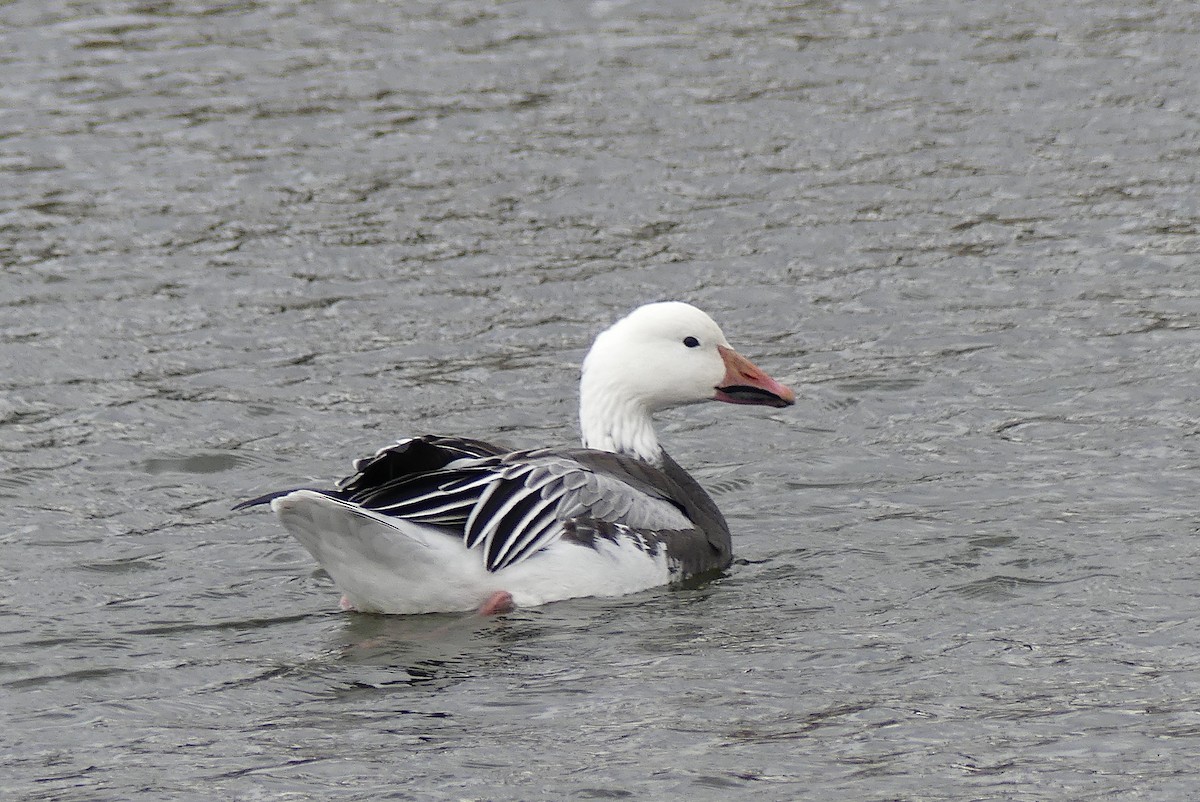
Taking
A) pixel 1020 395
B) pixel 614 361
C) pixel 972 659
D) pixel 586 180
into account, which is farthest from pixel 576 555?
pixel 586 180

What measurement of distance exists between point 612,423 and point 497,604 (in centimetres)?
145

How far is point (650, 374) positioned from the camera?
10.2 meters

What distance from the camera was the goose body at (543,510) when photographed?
900 cm

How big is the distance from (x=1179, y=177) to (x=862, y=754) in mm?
9700

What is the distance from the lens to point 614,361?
10.1 m

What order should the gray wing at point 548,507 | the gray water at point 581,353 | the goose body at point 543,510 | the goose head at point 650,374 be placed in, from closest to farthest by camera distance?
the gray water at point 581,353
the goose body at point 543,510
the gray wing at point 548,507
the goose head at point 650,374

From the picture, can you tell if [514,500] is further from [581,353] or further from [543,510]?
[581,353]

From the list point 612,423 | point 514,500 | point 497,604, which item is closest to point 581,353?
point 612,423

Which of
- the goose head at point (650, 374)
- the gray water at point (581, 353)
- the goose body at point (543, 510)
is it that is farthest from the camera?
the goose head at point (650, 374)

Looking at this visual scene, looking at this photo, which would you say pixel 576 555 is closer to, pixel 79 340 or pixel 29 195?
pixel 79 340

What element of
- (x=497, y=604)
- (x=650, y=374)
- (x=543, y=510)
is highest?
(x=650, y=374)

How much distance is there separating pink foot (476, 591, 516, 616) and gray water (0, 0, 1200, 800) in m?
0.10

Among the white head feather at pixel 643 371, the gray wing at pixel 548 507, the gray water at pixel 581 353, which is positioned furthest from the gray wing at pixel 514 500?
the white head feather at pixel 643 371

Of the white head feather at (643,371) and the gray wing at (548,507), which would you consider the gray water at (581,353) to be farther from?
the white head feather at (643,371)
